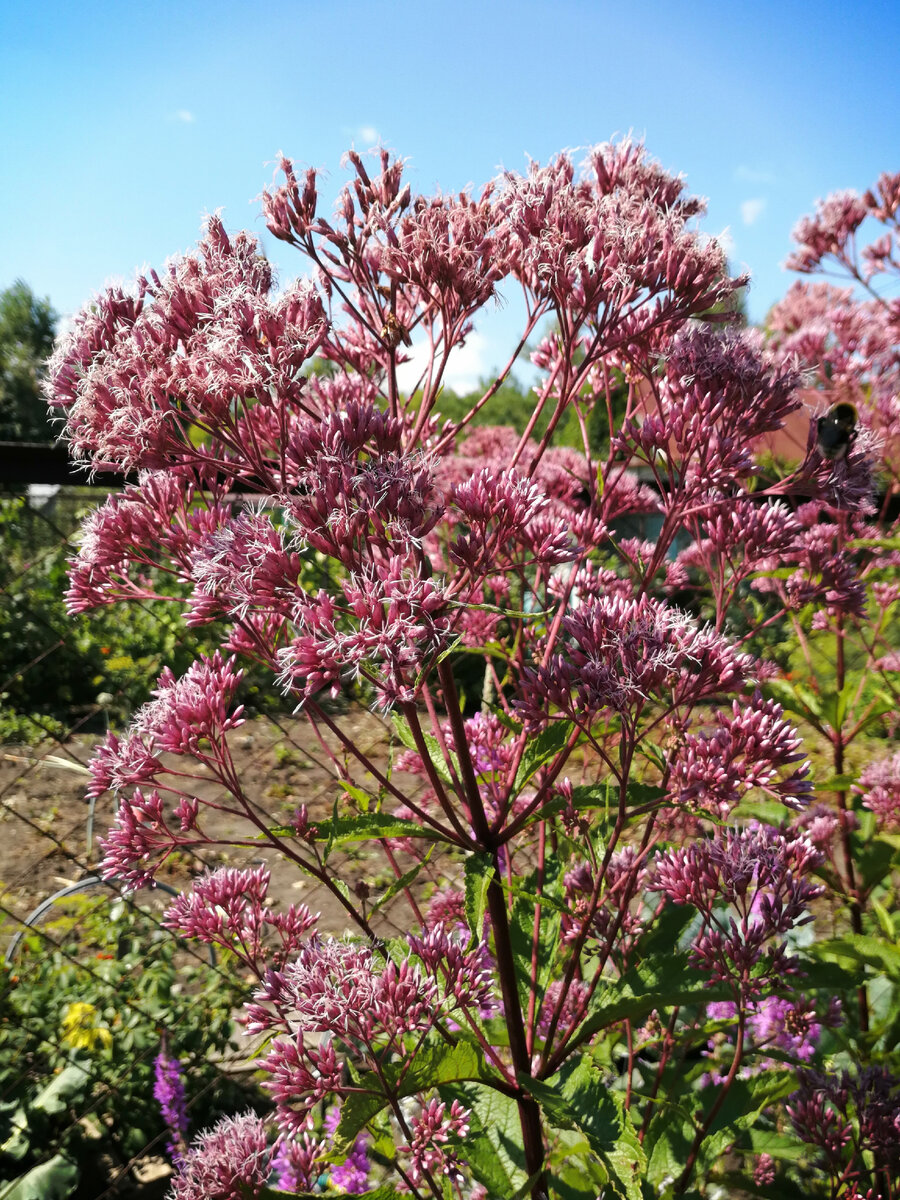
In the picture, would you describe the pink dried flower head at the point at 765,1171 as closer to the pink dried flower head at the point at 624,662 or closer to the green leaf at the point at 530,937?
the green leaf at the point at 530,937

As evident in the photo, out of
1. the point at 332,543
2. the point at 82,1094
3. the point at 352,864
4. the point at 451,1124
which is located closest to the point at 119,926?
the point at 82,1094

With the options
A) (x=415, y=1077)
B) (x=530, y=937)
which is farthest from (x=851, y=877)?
(x=415, y=1077)

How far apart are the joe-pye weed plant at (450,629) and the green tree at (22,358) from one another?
35823 millimetres

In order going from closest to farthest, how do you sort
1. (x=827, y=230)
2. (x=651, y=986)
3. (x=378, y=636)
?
(x=378, y=636) → (x=651, y=986) → (x=827, y=230)

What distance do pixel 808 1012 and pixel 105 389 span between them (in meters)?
1.86

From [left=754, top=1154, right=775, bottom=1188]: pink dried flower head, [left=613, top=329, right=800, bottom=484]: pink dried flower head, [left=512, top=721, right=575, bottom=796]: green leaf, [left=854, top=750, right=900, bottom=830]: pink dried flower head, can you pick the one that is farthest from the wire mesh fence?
[left=854, top=750, right=900, bottom=830]: pink dried flower head

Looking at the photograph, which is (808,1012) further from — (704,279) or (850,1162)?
(704,279)

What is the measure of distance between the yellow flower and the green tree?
113ft

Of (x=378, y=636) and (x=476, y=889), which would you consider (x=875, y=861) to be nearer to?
(x=476, y=889)

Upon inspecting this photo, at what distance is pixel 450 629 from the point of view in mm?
1138

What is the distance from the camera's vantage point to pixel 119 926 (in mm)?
3004

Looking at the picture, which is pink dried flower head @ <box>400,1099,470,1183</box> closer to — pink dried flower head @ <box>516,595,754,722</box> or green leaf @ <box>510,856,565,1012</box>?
green leaf @ <box>510,856,565,1012</box>

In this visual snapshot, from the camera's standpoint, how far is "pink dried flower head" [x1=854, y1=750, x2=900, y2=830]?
7.04ft

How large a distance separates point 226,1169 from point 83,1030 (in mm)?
1701
